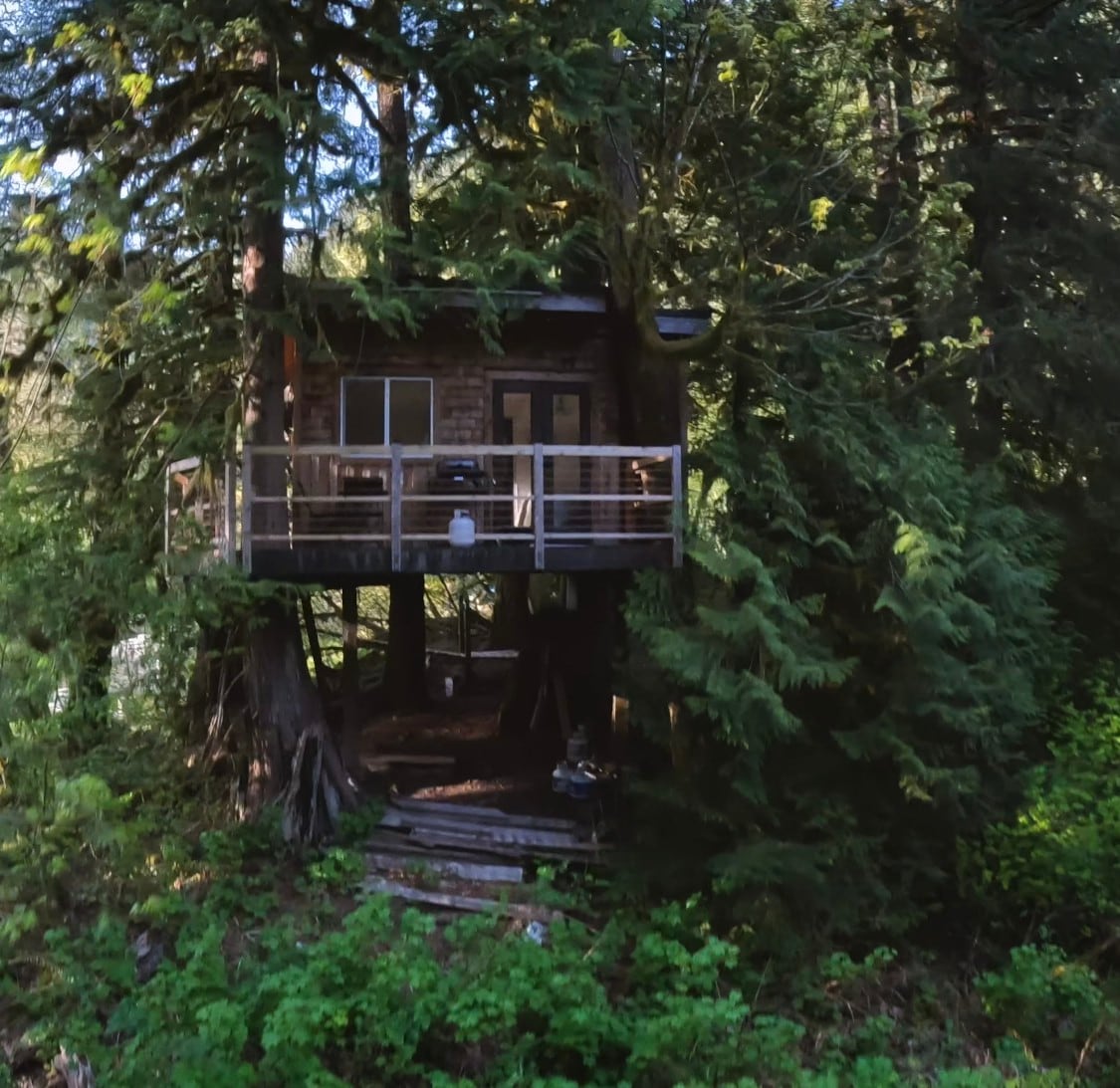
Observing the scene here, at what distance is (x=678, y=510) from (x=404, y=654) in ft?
23.5

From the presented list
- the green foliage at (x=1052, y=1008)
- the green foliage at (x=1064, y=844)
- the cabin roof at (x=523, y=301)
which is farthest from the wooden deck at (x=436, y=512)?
the green foliage at (x=1052, y=1008)

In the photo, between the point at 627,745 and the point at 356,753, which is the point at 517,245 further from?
the point at 356,753

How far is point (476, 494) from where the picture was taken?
37.6 ft

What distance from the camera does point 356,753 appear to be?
1174 cm

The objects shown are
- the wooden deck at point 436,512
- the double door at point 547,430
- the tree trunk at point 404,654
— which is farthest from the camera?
the tree trunk at point 404,654

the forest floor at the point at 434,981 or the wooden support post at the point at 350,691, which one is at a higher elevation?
the wooden support post at the point at 350,691

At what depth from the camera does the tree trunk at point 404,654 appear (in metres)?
15.7

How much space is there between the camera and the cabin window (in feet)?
39.6

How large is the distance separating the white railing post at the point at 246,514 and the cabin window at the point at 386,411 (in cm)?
282

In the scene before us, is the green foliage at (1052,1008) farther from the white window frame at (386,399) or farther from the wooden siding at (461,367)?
the white window frame at (386,399)

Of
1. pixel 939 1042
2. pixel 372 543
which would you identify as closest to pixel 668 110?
pixel 372 543

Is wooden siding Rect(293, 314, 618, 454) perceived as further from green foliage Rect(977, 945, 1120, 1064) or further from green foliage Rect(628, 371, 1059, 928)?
green foliage Rect(977, 945, 1120, 1064)

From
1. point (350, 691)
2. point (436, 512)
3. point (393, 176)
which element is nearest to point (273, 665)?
point (350, 691)

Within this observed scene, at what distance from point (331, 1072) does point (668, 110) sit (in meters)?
8.79
